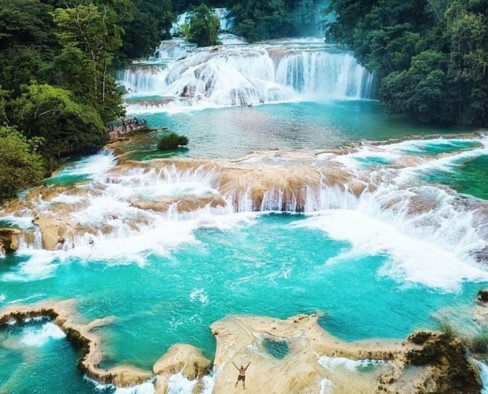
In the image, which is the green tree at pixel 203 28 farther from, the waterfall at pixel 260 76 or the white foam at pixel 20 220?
the white foam at pixel 20 220

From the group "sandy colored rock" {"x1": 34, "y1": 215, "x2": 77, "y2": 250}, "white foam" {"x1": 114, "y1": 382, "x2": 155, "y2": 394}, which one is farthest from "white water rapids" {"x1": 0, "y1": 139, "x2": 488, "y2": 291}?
"white foam" {"x1": 114, "y1": 382, "x2": 155, "y2": 394}

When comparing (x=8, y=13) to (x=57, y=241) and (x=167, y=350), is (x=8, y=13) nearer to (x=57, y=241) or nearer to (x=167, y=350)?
(x=57, y=241)

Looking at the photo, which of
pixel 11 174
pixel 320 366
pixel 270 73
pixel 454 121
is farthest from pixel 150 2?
pixel 320 366

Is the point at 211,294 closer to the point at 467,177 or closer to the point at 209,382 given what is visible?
the point at 209,382

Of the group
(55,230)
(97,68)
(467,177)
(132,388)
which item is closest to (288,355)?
(132,388)

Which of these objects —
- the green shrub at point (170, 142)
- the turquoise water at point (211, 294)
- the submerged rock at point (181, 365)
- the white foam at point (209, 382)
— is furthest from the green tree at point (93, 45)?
the white foam at point (209, 382)

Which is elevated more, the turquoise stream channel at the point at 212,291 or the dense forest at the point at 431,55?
the dense forest at the point at 431,55

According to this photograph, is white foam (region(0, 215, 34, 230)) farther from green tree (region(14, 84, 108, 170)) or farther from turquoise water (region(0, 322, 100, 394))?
turquoise water (region(0, 322, 100, 394))
